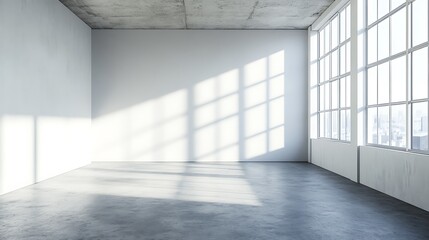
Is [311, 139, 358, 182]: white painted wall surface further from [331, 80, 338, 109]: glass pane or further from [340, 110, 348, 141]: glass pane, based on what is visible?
[331, 80, 338, 109]: glass pane

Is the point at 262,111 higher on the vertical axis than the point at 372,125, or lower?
higher

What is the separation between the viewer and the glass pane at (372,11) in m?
11.7

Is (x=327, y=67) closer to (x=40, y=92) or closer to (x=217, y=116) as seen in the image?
(x=217, y=116)

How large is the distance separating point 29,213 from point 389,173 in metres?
7.88

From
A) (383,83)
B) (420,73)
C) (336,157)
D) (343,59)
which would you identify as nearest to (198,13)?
(343,59)

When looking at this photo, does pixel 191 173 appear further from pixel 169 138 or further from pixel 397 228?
pixel 397 228

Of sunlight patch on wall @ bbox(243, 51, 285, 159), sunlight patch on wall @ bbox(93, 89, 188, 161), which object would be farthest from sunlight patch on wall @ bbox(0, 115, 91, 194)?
sunlight patch on wall @ bbox(243, 51, 285, 159)

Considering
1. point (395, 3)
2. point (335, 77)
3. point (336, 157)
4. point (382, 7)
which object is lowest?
point (336, 157)

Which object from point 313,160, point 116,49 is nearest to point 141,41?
point 116,49

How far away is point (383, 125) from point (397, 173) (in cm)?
181

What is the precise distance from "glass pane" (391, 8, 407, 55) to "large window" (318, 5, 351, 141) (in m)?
3.50

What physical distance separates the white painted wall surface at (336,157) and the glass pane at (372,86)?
4.96 ft

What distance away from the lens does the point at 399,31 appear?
32.4ft

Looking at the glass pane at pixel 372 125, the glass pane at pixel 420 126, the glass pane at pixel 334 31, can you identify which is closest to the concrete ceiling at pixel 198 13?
the glass pane at pixel 334 31
